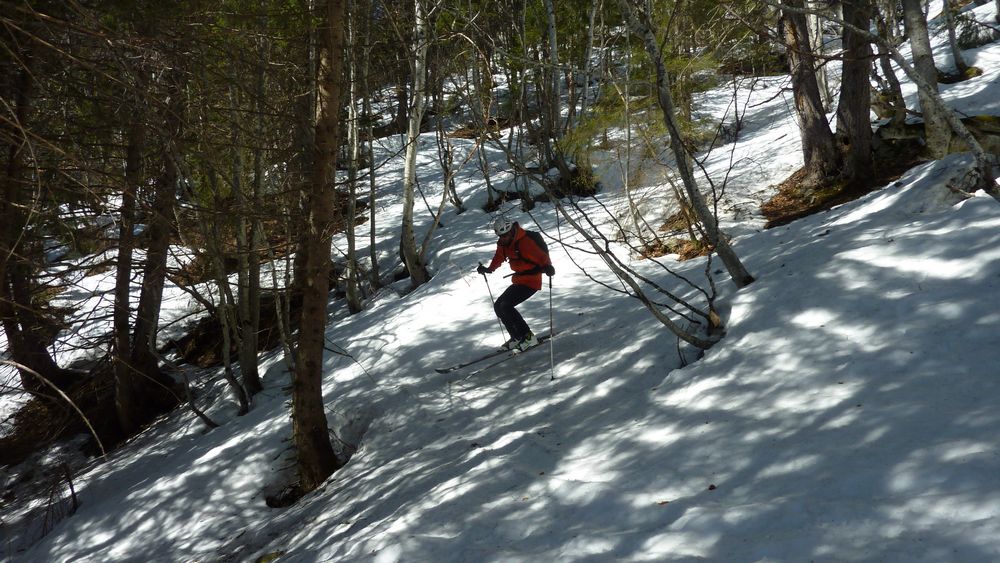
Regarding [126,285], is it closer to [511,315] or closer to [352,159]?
[352,159]

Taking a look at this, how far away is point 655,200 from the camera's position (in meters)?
11.7

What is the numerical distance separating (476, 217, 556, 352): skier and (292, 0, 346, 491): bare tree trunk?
2261 mm

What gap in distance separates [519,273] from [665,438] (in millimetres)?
3637

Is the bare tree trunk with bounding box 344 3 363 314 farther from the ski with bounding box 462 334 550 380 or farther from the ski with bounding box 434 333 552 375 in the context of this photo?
the ski with bounding box 462 334 550 380

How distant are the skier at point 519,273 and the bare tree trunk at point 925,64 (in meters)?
4.99

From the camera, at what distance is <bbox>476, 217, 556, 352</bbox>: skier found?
740 cm

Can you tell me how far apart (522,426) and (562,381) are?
0.94m

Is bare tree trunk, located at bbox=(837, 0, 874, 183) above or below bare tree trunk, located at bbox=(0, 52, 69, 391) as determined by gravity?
below

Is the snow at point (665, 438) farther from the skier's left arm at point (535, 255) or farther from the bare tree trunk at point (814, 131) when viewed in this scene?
the bare tree trunk at point (814, 131)

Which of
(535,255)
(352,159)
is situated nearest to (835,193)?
(535,255)

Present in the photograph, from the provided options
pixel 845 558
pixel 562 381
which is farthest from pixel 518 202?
pixel 845 558

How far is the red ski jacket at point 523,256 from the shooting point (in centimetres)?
742

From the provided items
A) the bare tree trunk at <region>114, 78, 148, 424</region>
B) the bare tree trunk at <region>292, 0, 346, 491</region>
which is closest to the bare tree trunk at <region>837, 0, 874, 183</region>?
the bare tree trunk at <region>292, 0, 346, 491</region>

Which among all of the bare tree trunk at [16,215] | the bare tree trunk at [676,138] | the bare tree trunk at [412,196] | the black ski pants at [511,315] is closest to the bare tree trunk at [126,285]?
the bare tree trunk at [16,215]
